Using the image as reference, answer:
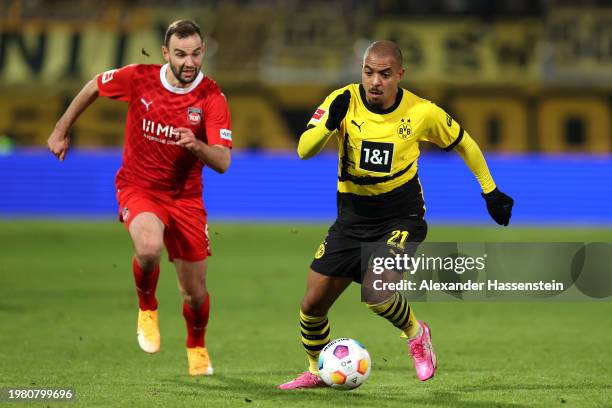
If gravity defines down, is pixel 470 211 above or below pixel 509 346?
above

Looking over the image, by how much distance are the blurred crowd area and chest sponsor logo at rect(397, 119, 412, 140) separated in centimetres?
1868

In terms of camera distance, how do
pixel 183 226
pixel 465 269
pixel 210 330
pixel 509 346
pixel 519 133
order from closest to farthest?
pixel 183 226 → pixel 465 269 → pixel 509 346 → pixel 210 330 → pixel 519 133

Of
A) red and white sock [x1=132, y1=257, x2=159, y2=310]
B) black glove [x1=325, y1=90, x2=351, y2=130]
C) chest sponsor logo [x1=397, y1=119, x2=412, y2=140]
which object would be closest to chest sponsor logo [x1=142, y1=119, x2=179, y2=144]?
red and white sock [x1=132, y1=257, x2=159, y2=310]

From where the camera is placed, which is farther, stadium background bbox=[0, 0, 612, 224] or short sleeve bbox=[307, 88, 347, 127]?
stadium background bbox=[0, 0, 612, 224]

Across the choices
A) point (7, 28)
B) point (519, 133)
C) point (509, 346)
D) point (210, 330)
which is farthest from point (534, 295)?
point (7, 28)

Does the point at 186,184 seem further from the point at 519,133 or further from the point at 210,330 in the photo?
the point at 519,133

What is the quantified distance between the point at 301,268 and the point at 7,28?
46.1 ft

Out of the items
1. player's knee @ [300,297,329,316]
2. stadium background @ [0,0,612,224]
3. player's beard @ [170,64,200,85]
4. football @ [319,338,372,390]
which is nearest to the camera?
football @ [319,338,372,390]

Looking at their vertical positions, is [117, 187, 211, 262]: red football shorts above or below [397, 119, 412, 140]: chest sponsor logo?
below

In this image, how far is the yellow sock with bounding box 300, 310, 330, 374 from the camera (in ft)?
23.7

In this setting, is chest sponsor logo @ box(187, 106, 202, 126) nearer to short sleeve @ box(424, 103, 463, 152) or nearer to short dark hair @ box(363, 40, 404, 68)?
short dark hair @ box(363, 40, 404, 68)

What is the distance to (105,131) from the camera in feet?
85.5

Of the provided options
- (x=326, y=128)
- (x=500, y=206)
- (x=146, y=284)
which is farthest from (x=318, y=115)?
(x=146, y=284)

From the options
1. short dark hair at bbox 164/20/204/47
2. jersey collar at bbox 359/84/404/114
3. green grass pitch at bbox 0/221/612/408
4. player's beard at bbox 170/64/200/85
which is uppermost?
short dark hair at bbox 164/20/204/47
